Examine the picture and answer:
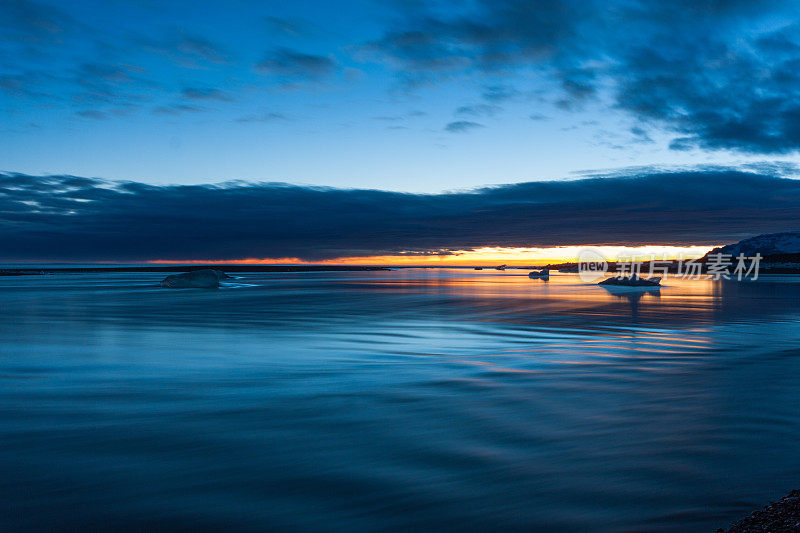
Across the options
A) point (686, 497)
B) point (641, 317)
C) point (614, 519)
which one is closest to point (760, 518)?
point (686, 497)

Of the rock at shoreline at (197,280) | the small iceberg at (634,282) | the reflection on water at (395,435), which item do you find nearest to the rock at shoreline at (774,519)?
the reflection on water at (395,435)

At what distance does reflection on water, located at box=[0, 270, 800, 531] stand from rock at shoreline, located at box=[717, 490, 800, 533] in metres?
0.17

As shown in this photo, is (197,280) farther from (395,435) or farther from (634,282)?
(395,435)

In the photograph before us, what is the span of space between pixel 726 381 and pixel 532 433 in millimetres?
5180

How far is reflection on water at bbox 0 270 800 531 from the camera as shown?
4406mm

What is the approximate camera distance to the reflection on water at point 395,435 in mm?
4406

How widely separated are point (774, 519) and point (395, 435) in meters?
3.80

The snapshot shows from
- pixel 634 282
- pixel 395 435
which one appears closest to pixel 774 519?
pixel 395 435

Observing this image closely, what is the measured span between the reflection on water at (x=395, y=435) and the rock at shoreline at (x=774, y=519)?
171 mm

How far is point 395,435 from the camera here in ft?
21.0

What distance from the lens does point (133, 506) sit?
4.45m

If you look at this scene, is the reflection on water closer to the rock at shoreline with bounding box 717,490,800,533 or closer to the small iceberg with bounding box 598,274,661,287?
the rock at shoreline with bounding box 717,490,800,533

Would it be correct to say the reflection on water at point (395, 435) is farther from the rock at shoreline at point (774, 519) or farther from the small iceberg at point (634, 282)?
the small iceberg at point (634, 282)

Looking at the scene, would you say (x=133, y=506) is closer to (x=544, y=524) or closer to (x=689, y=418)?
(x=544, y=524)
